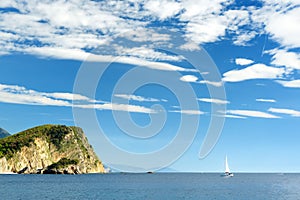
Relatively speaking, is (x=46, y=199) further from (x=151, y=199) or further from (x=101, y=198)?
(x=151, y=199)

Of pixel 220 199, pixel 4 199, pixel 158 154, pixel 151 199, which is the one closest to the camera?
pixel 158 154

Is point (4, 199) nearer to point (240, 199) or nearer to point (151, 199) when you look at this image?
point (151, 199)

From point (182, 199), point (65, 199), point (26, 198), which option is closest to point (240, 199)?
point (182, 199)

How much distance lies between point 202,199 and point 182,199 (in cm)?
624

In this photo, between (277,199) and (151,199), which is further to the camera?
(277,199)

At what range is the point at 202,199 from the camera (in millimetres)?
110312

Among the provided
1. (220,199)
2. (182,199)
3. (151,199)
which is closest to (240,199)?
(220,199)

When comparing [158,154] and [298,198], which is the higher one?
[158,154]

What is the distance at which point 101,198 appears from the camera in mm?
108250

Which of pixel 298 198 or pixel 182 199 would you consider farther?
pixel 298 198

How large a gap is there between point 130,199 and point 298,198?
55868mm

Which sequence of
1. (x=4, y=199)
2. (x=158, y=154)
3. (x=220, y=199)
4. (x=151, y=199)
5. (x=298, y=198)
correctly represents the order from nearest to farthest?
(x=158, y=154)
(x=4, y=199)
(x=151, y=199)
(x=220, y=199)
(x=298, y=198)

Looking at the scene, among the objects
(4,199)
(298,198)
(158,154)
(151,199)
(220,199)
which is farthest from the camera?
(298,198)

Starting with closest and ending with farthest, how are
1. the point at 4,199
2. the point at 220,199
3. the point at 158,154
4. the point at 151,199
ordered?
the point at 158,154, the point at 4,199, the point at 151,199, the point at 220,199
